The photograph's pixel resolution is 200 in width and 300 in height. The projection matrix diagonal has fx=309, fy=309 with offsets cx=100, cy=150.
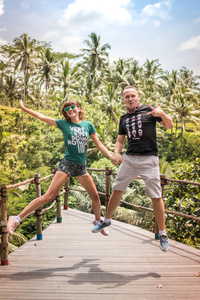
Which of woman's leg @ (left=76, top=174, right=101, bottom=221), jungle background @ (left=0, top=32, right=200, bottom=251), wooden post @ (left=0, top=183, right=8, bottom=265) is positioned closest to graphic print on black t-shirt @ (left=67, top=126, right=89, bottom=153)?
woman's leg @ (left=76, top=174, right=101, bottom=221)

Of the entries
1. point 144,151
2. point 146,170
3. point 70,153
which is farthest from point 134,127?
point 70,153

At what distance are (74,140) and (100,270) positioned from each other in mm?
1340

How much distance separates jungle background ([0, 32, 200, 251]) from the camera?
800 inches

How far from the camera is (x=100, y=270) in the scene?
3.12 meters

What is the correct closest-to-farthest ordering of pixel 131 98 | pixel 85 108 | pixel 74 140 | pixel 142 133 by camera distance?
pixel 142 133, pixel 131 98, pixel 74 140, pixel 85 108

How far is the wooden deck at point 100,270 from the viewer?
8.41 ft

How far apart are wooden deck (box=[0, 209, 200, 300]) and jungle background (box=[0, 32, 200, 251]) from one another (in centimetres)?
1090

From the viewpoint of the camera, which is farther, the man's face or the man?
the man's face

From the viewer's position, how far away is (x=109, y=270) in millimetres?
3115

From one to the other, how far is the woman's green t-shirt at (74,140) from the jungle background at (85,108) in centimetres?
1195

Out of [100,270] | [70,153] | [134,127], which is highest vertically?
[134,127]

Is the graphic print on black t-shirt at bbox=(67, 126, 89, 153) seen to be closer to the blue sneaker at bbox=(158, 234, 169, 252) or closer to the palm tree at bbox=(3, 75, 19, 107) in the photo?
→ the blue sneaker at bbox=(158, 234, 169, 252)

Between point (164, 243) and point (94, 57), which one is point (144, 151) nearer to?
point (164, 243)

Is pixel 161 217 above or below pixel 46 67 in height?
below
